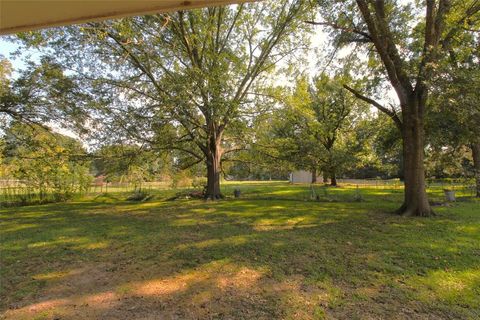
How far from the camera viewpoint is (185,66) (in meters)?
12.6

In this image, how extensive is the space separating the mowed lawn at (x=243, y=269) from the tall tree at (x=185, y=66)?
4.77 meters

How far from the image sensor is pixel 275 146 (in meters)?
15.9

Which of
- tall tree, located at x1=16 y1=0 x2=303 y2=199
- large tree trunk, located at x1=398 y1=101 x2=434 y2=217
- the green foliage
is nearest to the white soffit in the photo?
tall tree, located at x1=16 y1=0 x2=303 y2=199

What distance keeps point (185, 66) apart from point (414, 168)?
9.76 metres

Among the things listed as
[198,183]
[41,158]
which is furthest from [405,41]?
[41,158]

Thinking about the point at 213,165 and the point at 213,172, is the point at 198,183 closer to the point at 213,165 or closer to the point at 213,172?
the point at 213,172

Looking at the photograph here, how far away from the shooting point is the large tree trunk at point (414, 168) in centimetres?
961

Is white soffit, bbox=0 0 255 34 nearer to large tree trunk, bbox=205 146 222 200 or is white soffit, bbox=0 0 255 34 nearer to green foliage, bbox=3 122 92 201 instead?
large tree trunk, bbox=205 146 222 200

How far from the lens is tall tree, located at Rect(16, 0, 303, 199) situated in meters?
10.2

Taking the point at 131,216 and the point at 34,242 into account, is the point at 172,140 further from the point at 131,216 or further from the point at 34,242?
the point at 34,242

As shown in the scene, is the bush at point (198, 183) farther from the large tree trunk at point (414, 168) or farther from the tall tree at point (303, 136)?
the large tree trunk at point (414, 168)

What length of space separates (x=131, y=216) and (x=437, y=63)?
10423 millimetres

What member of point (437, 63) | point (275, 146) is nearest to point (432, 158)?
point (275, 146)

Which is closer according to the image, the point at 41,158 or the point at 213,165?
the point at 41,158
